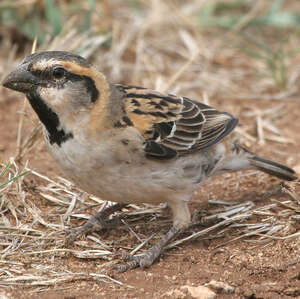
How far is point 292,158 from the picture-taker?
26.1 feet

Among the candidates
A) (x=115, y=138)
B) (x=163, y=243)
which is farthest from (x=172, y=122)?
(x=163, y=243)

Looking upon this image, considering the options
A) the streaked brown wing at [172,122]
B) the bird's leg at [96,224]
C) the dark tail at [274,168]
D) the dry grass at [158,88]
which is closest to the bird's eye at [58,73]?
the streaked brown wing at [172,122]

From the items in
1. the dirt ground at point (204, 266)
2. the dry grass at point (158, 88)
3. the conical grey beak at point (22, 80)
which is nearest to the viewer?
the dirt ground at point (204, 266)

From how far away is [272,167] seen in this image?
699cm

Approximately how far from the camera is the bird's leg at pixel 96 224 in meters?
6.07

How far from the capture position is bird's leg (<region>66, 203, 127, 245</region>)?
6.07 m

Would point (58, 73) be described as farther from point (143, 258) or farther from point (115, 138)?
point (143, 258)

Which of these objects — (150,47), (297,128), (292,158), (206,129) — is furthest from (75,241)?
(150,47)

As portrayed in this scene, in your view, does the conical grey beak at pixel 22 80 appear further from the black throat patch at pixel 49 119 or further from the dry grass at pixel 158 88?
the dry grass at pixel 158 88

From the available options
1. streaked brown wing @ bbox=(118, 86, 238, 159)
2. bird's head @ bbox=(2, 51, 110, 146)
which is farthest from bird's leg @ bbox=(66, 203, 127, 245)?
bird's head @ bbox=(2, 51, 110, 146)

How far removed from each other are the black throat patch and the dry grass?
3.47 feet

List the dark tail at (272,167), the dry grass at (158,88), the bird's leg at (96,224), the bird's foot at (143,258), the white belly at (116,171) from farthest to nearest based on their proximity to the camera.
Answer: the dark tail at (272,167), the bird's leg at (96,224), the dry grass at (158,88), the bird's foot at (143,258), the white belly at (116,171)

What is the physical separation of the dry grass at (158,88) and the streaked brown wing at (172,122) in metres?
0.86

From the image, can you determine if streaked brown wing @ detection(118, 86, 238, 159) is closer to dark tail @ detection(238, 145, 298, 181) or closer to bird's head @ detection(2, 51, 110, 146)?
dark tail @ detection(238, 145, 298, 181)
